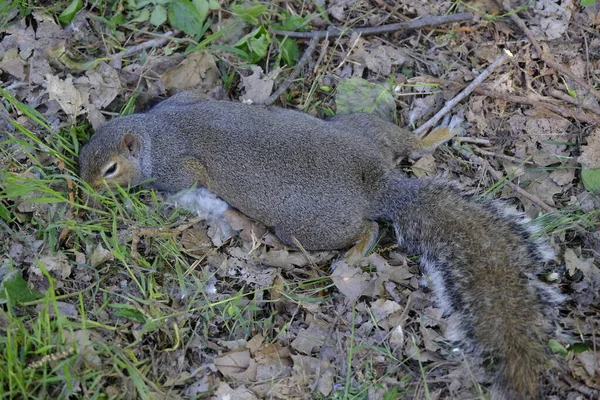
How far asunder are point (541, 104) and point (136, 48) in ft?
10.9

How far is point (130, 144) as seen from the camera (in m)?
4.36

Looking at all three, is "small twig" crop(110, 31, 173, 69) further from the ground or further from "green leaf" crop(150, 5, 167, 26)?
"green leaf" crop(150, 5, 167, 26)

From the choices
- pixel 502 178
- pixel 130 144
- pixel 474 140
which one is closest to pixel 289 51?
pixel 130 144

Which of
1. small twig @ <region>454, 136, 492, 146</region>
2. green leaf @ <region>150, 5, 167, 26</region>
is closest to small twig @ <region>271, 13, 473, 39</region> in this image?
green leaf @ <region>150, 5, 167, 26</region>

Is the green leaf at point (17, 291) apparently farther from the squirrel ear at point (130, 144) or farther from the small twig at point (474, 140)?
the small twig at point (474, 140)

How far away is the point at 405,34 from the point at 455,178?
1423 millimetres

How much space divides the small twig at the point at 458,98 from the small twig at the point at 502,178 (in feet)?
0.86

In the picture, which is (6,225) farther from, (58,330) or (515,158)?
(515,158)

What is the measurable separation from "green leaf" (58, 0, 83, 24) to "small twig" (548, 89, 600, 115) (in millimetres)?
3902

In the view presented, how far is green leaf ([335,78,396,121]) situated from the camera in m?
4.70

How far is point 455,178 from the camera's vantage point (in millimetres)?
4438

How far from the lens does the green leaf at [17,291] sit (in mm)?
3469

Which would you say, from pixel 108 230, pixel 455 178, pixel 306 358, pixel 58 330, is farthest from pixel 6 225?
pixel 455 178

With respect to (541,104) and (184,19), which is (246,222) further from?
(541,104)
